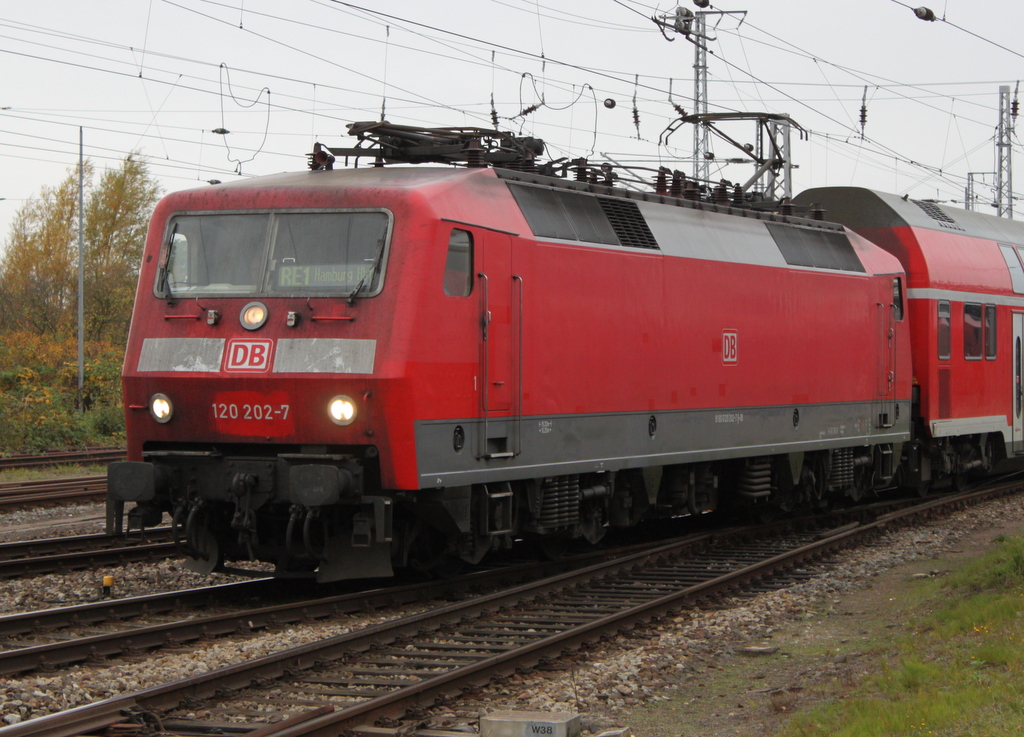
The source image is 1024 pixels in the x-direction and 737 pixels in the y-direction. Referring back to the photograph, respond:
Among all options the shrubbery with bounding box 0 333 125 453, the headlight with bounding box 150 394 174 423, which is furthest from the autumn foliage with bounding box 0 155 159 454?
the headlight with bounding box 150 394 174 423

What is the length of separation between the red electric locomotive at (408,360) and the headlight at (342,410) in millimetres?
23

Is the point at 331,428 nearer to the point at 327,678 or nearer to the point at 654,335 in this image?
the point at 327,678

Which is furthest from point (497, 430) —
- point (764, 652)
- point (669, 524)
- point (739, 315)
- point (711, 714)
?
point (669, 524)

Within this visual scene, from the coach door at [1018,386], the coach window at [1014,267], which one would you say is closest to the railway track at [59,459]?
the coach door at [1018,386]

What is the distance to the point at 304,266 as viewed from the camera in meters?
9.66

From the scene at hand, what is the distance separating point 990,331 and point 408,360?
13.4 metres

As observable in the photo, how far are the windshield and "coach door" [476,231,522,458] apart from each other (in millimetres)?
1024

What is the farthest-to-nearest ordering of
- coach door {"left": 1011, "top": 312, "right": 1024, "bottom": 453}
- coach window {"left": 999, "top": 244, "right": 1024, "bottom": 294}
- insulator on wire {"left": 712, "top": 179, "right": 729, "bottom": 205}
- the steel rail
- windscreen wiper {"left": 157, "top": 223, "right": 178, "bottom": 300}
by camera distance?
coach window {"left": 999, "top": 244, "right": 1024, "bottom": 294} → coach door {"left": 1011, "top": 312, "right": 1024, "bottom": 453} → insulator on wire {"left": 712, "top": 179, "right": 729, "bottom": 205} → windscreen wiper {"left": 157, "top": 223, "right": 178, "bottom": 300} → the steel rail

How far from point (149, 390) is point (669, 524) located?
789cm

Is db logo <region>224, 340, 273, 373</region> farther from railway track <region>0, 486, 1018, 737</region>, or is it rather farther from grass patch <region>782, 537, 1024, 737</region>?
grass patch <region>782, 537, 1024, 737</region>

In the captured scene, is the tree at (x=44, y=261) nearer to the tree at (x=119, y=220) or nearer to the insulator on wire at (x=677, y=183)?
the tree at (x=119, y=220)

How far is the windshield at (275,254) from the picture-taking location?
375 inches

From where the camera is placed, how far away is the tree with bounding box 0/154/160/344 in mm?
38219

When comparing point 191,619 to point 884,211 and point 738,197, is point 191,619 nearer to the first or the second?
point 738,197
